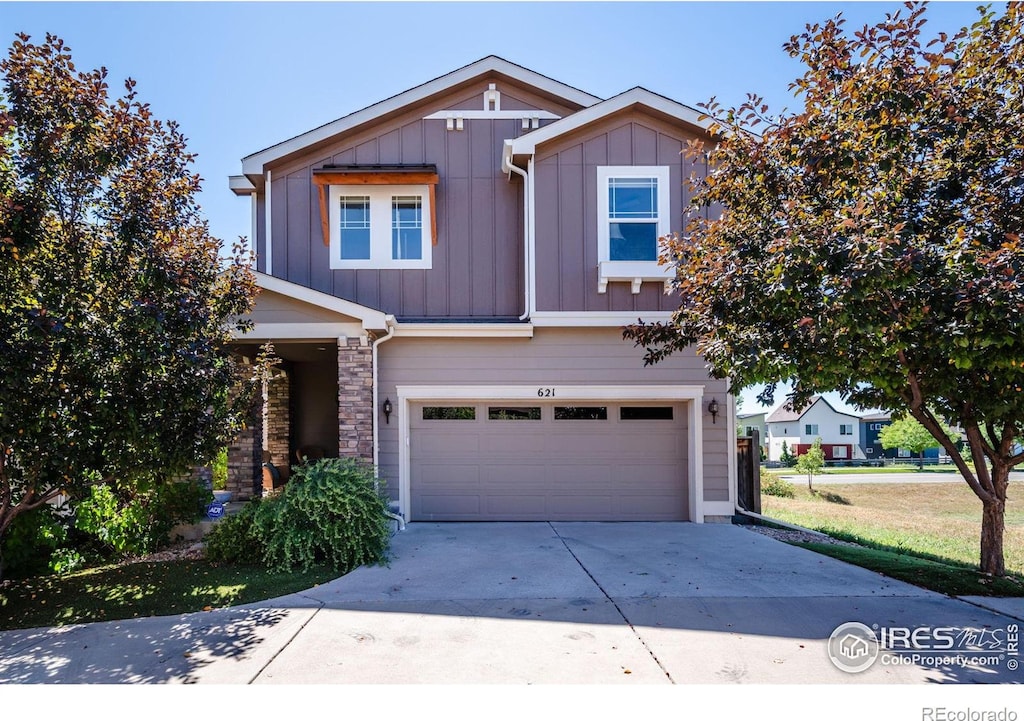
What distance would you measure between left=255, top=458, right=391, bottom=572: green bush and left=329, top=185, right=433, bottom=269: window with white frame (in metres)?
4.23

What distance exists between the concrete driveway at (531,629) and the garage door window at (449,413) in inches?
120

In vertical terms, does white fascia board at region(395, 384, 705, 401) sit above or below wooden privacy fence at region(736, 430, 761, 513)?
above

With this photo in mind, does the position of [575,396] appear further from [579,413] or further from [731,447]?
[731,447]

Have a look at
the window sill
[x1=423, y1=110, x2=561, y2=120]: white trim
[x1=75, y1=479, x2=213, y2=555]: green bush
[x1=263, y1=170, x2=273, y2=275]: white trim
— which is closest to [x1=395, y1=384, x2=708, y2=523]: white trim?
the window sill

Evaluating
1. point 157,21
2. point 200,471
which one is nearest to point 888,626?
point 200,471

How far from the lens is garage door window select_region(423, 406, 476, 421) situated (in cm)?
1004

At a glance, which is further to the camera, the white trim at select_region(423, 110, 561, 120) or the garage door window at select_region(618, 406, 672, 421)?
the white trim at select_region(423, 110, 561, 120)

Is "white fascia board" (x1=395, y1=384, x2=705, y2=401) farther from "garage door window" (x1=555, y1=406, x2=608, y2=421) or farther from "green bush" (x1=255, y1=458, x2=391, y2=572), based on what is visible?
"green bush" (x1=255, y1=458, x2=391, y2=572)

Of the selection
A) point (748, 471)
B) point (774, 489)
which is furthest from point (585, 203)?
point (774, 489)

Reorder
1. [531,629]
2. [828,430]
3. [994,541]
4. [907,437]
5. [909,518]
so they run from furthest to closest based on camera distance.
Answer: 1. [828,430]
2. [907,437]
3. [909,518]
4. [994,541]
5. [531,629]

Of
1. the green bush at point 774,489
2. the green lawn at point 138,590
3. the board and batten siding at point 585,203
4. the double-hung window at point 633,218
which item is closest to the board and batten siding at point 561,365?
the board and batten siding at point 585,203

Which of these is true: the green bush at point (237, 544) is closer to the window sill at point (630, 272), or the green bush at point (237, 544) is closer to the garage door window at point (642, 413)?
the garage door window at point (642, 413)

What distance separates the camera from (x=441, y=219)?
10.4 m

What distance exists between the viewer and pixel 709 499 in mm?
9953
